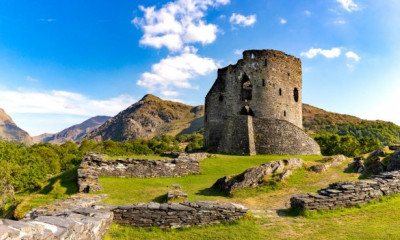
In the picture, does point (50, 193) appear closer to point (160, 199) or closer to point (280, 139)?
point (160, 199)

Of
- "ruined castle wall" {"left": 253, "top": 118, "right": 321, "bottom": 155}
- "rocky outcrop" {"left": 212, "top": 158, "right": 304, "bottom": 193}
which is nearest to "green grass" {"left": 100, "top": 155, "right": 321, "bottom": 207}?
"rocky outcrop" {"left": 212, "top": 158, "right": 304, "bottom": 193}

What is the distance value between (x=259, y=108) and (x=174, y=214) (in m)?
26.3

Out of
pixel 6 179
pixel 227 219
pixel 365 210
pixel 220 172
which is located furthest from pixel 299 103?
pixel 6 179

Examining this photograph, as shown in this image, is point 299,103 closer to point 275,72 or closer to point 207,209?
point 275,72

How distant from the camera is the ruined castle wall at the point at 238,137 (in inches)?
1195

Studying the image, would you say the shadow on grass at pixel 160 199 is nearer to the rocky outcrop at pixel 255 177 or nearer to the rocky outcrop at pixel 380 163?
the rocky outcrop at pixel 255 177

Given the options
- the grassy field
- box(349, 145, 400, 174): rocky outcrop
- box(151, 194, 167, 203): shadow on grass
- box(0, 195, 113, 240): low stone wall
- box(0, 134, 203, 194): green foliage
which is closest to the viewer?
box(0, 195, 113, 240): low stone wall

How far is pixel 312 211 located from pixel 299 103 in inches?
1124

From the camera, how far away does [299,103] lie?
3628 cm

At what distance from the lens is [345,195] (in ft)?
34.8

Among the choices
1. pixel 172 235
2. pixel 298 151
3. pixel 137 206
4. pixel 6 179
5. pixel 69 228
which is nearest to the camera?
pixel 69 228

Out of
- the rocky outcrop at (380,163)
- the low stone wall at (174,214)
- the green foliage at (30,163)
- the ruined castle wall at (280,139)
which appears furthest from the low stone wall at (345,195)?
the ruined castle wall at (280,139)

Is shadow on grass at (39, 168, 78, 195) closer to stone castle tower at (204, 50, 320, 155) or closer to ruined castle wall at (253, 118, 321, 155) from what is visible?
stone castle tower at (204, 50, 320, 155)

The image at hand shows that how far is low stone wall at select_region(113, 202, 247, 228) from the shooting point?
30.2 feet
